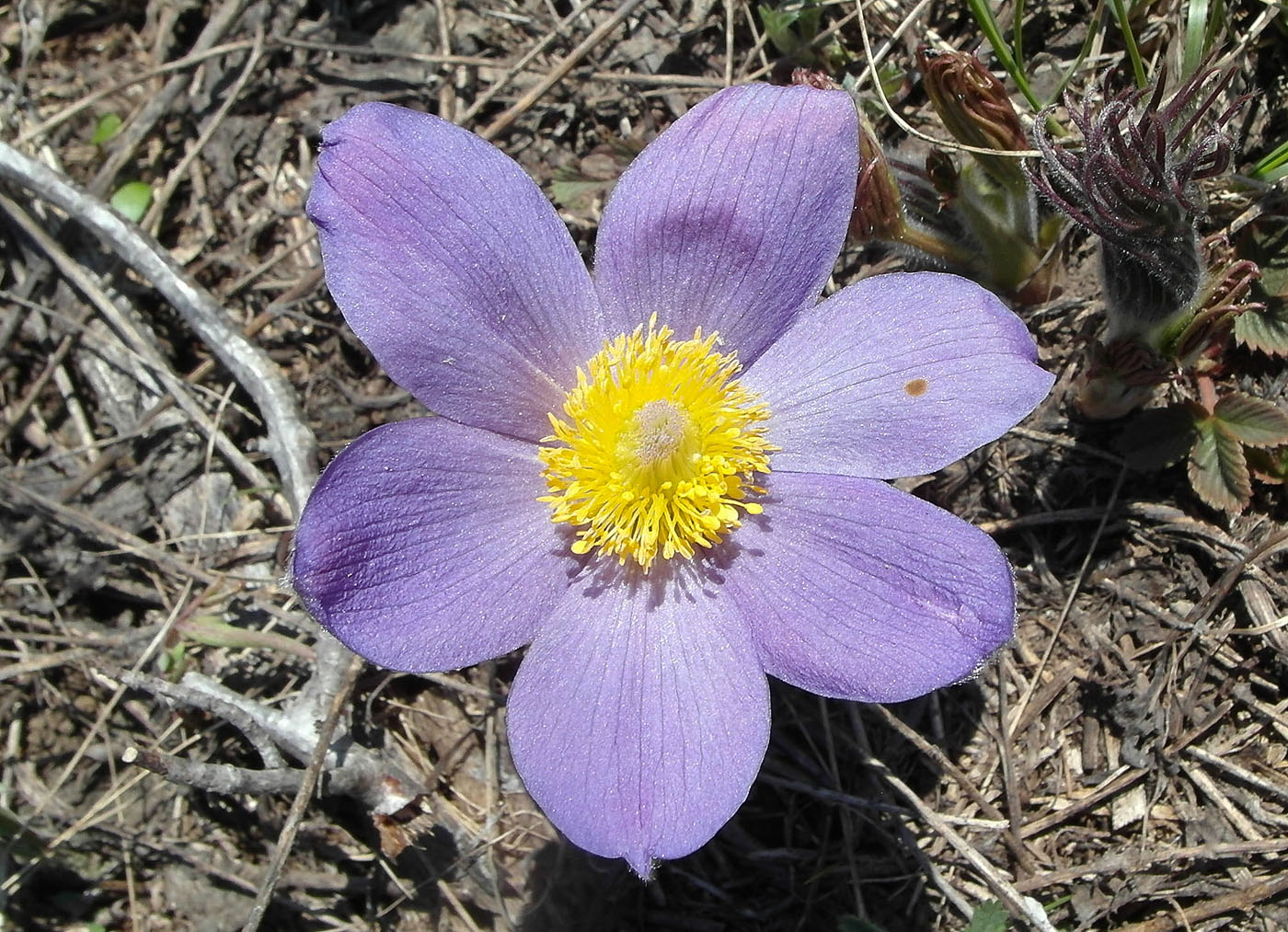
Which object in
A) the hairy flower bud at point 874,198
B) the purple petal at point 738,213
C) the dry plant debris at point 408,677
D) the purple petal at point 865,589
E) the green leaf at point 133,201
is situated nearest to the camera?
the purple petal at point 865,589

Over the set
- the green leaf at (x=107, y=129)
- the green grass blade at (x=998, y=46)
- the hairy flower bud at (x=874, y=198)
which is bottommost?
the hairy flower bud at (x=874, y=198)

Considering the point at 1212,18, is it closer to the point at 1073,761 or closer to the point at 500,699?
the point at 1073,761

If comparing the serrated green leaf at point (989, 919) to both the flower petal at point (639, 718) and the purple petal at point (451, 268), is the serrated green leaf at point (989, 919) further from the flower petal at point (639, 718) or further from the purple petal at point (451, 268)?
the purple petal at point (451, 268)

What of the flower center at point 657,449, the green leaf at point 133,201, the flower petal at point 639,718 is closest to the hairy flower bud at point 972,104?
the flower center at point 657,449

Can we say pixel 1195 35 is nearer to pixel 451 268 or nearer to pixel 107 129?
pixel 451 268

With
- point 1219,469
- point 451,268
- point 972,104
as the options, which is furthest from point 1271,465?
point 451,268

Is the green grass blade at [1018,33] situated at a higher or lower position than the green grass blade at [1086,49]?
higher

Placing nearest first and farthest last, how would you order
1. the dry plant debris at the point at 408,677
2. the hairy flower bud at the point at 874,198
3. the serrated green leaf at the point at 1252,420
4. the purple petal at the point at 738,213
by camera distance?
1. the purple petal at the point at 738,213
2. the hairy flower bud at the point at 874,198
3. the serrated green leaf at the point at 1252,420
4. the dry plant debris at the point at 408,677
